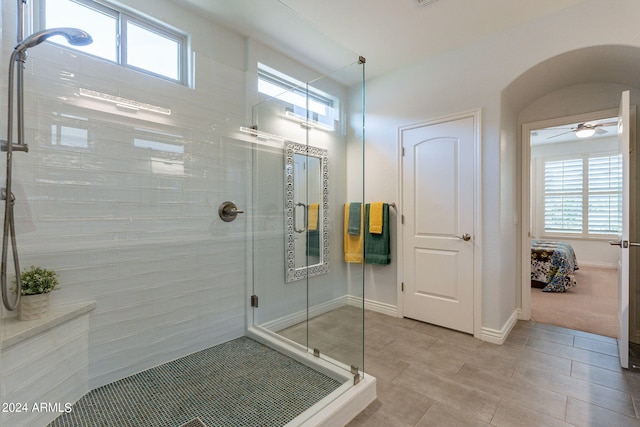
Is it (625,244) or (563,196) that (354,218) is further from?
(563,196)

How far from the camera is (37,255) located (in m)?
1.55

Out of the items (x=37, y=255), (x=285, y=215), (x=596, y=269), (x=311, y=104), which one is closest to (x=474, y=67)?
(x=311, y=104)

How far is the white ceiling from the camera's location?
2.17m

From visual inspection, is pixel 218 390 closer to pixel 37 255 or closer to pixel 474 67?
pixel 37 255

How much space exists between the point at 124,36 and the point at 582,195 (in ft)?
25.1

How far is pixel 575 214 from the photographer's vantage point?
5.97 metres

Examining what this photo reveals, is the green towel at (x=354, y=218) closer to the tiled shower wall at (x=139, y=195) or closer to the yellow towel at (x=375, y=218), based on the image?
the yellow towel at (x=375, y=218)

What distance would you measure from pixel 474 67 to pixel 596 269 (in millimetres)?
5281

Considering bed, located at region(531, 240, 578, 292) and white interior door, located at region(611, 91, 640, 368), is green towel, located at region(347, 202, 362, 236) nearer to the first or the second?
white interior door, located at region(611, 91, 640, 368)

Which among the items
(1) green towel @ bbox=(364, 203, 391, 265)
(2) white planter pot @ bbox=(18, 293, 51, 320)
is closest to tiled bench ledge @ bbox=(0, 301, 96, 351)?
(2) white planter pot @ bbox=(18, 293, 51, 320)

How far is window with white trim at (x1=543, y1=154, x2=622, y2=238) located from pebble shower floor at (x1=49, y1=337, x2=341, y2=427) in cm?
661

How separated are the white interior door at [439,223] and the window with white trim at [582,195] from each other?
4908 millimetres

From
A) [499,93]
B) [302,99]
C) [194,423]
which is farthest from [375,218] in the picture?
[194,423]

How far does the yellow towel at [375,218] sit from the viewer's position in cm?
314
